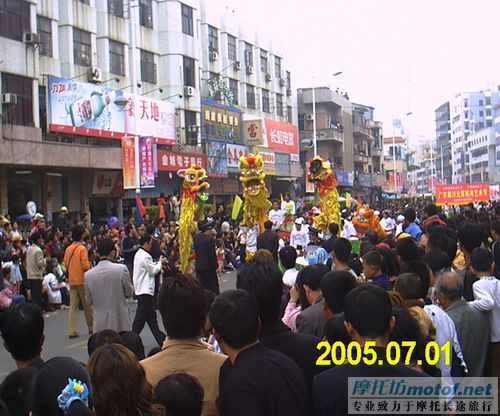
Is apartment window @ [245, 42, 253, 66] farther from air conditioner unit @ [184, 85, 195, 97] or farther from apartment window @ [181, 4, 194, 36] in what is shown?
air conditioner unit @ [184, 85, 195, 97]

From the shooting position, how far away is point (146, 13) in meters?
28.1

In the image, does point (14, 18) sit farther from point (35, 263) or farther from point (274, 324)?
point (274, 324)

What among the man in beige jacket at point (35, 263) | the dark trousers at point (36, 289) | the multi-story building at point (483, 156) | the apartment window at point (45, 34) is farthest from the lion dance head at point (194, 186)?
the multi-story building at point (483, 156)

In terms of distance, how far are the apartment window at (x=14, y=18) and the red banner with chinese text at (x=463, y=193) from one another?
14.3m

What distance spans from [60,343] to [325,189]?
7065 millimetres

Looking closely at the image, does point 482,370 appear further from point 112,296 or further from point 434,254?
point 112,296

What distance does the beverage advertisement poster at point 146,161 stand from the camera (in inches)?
869

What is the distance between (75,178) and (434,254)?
20072mm

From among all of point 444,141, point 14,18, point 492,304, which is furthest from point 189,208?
point 444,141

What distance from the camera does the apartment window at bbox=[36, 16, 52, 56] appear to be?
21475 millimetres

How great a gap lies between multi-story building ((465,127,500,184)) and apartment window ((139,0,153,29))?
58.1 meters

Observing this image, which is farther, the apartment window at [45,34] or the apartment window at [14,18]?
the apartment window at [45,34]

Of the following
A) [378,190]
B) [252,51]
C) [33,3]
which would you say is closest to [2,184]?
[33,3]

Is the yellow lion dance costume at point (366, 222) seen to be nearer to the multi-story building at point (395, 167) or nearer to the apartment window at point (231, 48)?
the apartment window at point (231, 48)
